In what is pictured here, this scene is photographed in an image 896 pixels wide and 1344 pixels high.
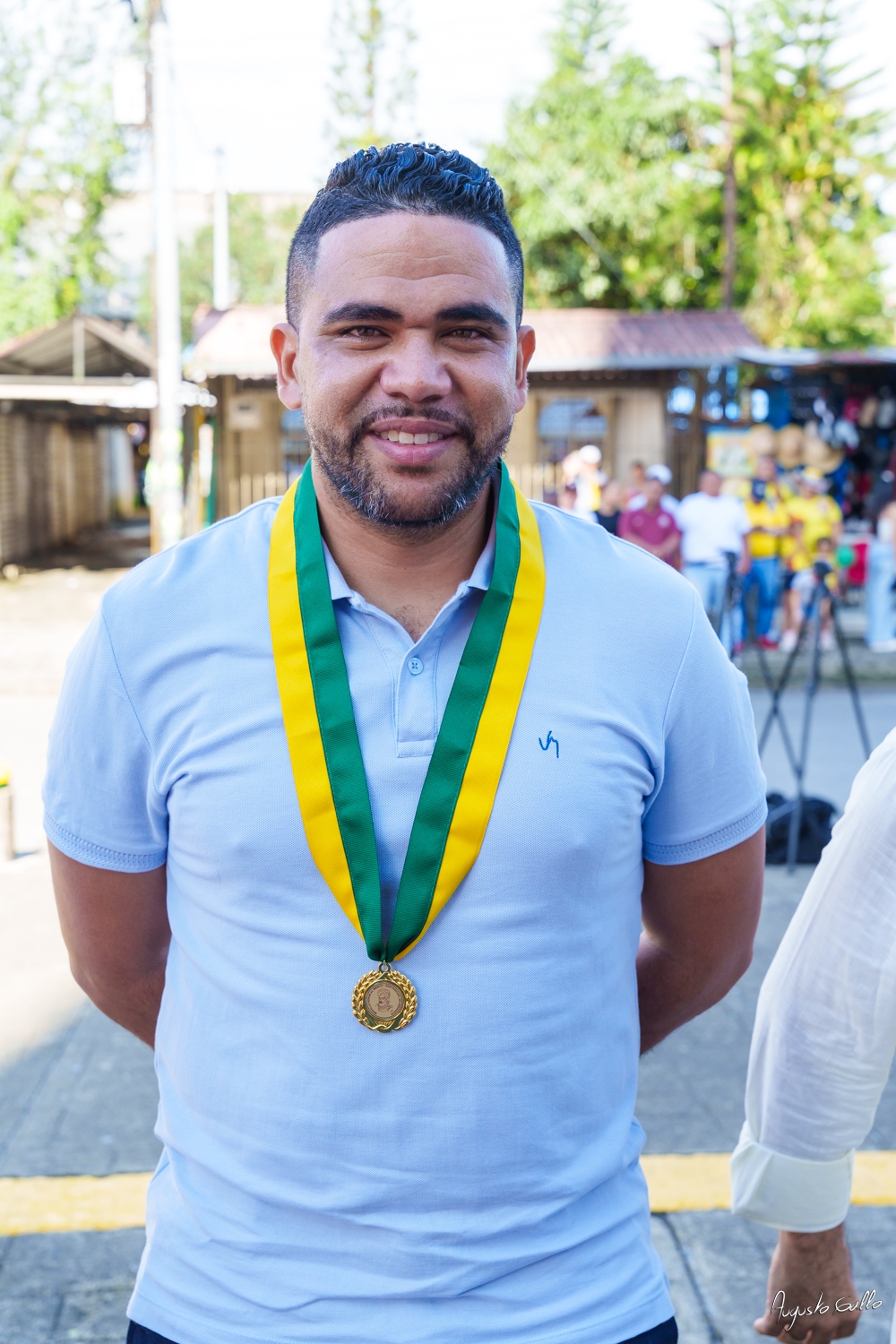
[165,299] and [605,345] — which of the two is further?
[605,345]

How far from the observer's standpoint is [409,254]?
1.69 m

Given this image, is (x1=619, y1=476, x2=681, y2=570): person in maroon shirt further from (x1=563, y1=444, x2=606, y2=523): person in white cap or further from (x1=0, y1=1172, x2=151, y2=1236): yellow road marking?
(x1=0, y1=1172, x2=151, y2=1236): yellow road marking

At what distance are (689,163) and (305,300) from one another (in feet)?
102

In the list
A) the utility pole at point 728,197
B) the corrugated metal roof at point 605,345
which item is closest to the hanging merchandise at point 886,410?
the corrugated metal roof at point 605,345

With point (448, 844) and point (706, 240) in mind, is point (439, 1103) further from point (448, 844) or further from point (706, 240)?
point (706, 240)

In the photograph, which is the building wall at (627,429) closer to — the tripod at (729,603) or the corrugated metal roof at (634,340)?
the corrugated metal roof at (634,340)

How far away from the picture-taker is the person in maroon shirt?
1180cm

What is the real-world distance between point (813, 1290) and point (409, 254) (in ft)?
5.01

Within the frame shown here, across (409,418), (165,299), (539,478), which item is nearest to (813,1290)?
(409,418)

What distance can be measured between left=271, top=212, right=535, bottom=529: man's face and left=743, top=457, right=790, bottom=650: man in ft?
37.4

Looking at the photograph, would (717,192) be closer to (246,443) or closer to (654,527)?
(246,443)

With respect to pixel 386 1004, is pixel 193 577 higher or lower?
higher

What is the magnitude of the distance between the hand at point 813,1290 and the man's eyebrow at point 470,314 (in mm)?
1335

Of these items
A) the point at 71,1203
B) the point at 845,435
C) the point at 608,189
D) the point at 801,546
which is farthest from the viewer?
the point at 608,189
